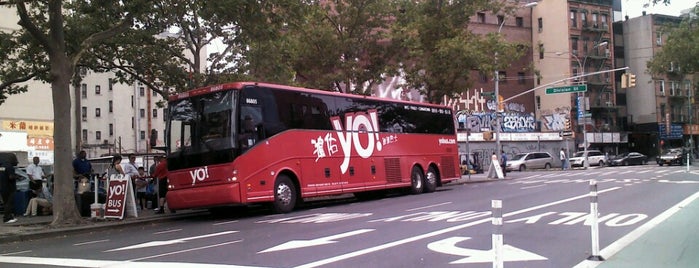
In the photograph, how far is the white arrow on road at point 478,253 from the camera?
7969 millimetres

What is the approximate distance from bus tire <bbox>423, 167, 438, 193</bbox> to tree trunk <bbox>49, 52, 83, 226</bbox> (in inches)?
526

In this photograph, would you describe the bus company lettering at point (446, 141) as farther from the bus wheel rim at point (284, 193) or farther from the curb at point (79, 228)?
the curb at point (79, 228)

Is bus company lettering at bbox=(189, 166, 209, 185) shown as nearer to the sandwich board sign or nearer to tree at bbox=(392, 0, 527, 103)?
the sandwich board sign

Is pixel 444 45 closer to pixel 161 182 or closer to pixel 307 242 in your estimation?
pixel 161 182

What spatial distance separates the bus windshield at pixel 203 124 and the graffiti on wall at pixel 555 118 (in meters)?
53.5

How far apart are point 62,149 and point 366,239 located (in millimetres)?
9024

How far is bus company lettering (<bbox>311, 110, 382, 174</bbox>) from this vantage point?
1828 centimetres

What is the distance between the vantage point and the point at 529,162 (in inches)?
1927

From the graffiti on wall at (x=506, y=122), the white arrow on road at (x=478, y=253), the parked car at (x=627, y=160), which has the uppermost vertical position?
the graffiti on wall at (x=506, y=122)

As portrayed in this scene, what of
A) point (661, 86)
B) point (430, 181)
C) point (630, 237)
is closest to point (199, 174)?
point (630, 237)

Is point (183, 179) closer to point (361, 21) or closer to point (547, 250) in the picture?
point (547, 250)

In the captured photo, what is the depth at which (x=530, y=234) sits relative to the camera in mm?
10344

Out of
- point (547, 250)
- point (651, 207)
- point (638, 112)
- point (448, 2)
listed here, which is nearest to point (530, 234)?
point (547, 250)

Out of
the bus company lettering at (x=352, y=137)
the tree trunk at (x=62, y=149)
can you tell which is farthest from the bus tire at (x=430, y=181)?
the tree trunk at (x=62, y=149)
